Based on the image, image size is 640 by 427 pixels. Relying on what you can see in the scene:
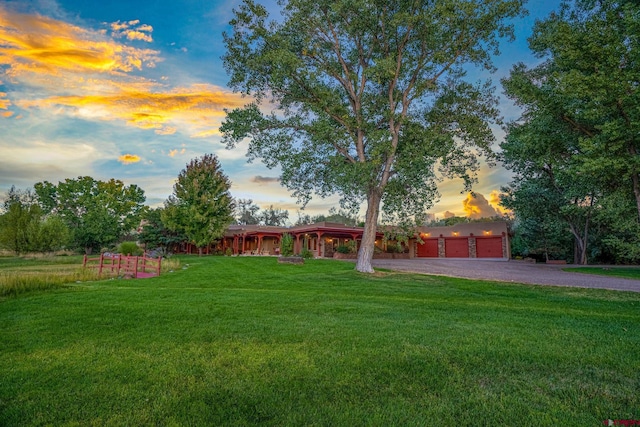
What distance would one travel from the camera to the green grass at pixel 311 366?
2.32m

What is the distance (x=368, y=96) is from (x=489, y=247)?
76.4 feet

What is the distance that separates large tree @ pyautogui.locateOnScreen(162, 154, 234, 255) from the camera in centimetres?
3014

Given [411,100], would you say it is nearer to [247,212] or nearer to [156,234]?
[156,234]

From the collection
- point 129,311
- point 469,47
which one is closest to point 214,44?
point 469,47

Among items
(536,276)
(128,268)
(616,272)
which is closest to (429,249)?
(616,272)

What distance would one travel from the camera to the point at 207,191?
3080cm

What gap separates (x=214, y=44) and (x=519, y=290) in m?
15.3

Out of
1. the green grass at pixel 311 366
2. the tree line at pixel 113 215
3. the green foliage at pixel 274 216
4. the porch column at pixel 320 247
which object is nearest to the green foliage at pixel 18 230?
the tree line at pixel 113 215

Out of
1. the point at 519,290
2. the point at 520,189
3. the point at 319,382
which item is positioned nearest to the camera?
the point at 319,382

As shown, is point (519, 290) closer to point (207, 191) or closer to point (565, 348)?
point (565, 348)

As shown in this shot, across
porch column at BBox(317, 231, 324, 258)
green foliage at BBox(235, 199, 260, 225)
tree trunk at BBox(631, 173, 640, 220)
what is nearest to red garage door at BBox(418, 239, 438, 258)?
porch column at BBox(317, 231, 324, 258)

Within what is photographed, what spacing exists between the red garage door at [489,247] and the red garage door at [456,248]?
3.89 feet

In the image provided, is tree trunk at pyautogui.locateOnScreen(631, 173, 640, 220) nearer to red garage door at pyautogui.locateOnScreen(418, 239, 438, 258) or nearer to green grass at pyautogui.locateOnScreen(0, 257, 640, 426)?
green grass at pyautogui.locateOnScreen(0, 257, 640, 426)

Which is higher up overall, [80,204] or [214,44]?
[214,44]
